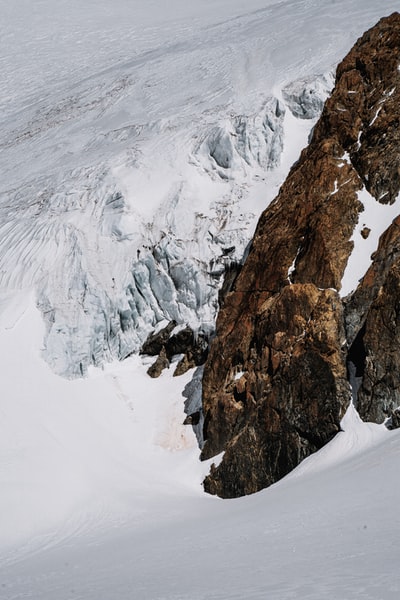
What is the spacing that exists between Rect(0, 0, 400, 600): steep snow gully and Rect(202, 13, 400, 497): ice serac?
51.1 inches

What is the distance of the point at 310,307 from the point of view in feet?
79.0

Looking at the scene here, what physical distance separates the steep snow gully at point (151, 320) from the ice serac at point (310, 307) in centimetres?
130

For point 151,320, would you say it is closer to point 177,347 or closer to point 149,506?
point 177,347

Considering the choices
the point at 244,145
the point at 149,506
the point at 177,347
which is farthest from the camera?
the point at 244,145

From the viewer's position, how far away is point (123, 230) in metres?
34.9

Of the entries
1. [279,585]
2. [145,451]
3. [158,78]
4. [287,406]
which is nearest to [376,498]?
[279,585]

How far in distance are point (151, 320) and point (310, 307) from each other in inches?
477

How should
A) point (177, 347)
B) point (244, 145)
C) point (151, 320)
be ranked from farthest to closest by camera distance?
point (244, 145) < point (151, 320) < point (177, 347)

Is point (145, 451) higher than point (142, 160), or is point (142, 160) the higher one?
point (142, 160)

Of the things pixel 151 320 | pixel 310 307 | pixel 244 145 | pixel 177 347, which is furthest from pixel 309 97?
pixel 310 307

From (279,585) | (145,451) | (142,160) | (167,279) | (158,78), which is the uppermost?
(158,78)

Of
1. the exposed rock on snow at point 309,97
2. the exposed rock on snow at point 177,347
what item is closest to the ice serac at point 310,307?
the exposed rock on snow at point 177,347

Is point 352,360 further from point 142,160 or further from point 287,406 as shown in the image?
point 142,160

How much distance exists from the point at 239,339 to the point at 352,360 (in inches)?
237
